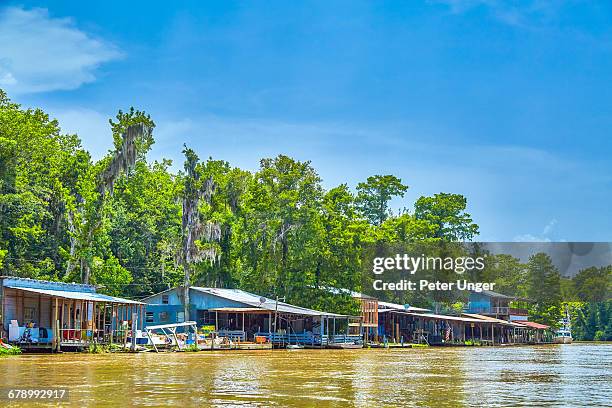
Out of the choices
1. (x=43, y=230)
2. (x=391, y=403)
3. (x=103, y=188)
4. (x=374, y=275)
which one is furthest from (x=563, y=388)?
(x=374, y=275)

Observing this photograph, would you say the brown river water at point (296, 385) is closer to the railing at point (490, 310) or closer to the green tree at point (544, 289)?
the railing at point (490, 310)

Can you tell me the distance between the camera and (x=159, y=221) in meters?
75.1

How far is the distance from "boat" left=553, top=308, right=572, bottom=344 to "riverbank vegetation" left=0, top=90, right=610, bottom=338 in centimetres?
4063

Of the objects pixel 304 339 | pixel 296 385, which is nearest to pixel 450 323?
pixel 304 339

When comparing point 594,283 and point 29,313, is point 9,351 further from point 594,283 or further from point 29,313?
point 594,283

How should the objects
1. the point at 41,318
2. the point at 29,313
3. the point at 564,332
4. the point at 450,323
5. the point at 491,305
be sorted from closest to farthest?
the point at 29,313 < the point at 41,318 < the point at 450,323 < the point at 491,305 < the point at 564,332

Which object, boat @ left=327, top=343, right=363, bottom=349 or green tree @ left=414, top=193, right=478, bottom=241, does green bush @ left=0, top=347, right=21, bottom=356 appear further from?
green tree @ left=414, top=193, right=478, bottom=241

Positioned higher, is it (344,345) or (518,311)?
(518,311)

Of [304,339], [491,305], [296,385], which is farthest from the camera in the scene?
[491,305]

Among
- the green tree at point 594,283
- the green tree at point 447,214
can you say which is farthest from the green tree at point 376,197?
the green tree at point 594,283

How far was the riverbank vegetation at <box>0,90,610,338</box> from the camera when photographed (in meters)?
57.8

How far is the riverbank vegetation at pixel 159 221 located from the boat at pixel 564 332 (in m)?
40.6

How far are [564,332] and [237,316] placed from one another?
3103 inches

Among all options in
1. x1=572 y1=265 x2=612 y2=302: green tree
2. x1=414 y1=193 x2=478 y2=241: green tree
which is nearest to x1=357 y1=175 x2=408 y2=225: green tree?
x1=414 y1=193 x2=478 y2=241: green tree
